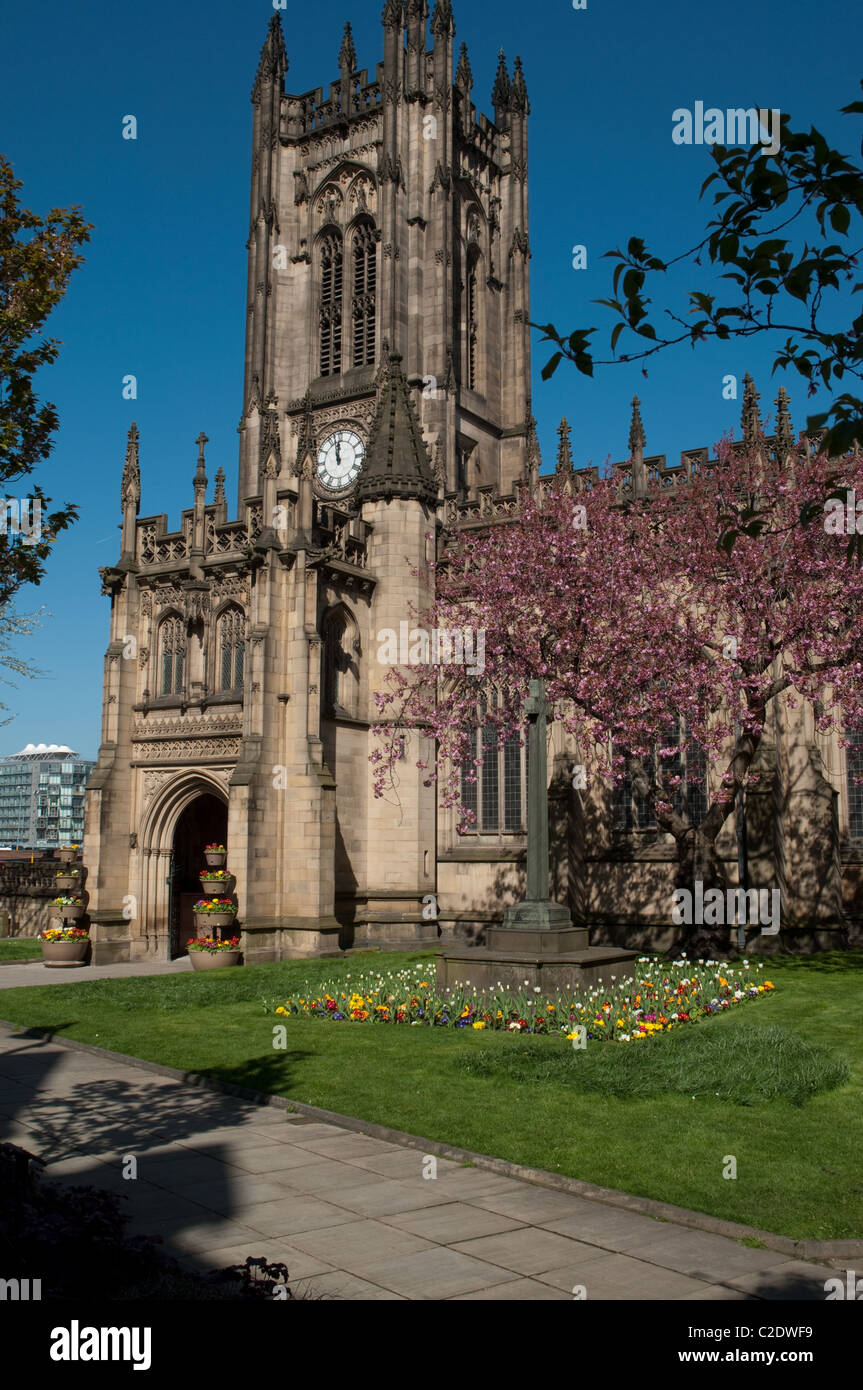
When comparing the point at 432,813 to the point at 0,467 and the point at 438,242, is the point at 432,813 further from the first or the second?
the point at 438,242

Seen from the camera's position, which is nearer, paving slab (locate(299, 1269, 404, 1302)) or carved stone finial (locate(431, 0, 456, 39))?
Answer: paving slab (locate(299, 1269, 404, 1302))

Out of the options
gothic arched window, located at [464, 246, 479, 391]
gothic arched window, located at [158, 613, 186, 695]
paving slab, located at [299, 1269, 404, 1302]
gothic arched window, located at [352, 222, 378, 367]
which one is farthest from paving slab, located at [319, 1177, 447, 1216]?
gothic arched window, located at [464, 246, 479, 391]

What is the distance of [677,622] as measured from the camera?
74.1ft

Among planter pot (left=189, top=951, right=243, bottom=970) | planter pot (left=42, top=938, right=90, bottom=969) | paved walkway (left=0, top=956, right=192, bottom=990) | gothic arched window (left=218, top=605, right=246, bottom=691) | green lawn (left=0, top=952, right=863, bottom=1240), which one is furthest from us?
gothic arched window (left=218, top=605, right=246, bottom=691)

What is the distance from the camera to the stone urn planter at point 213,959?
2511cm

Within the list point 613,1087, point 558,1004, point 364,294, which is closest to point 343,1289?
point 613,1087

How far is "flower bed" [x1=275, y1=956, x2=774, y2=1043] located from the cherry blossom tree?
14.2 ft

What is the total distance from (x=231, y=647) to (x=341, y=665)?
2.94 metres

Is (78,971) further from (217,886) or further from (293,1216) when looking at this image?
(293,1216)

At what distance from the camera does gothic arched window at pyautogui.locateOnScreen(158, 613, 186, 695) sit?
30.4m

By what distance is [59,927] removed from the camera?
2850 centimetres

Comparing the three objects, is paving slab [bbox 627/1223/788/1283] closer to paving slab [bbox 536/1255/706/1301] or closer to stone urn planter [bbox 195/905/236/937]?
paving slab [bbox 536/1255/706/1301]

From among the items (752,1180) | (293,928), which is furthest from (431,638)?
(752,1180)

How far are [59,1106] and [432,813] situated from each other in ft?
62.6
